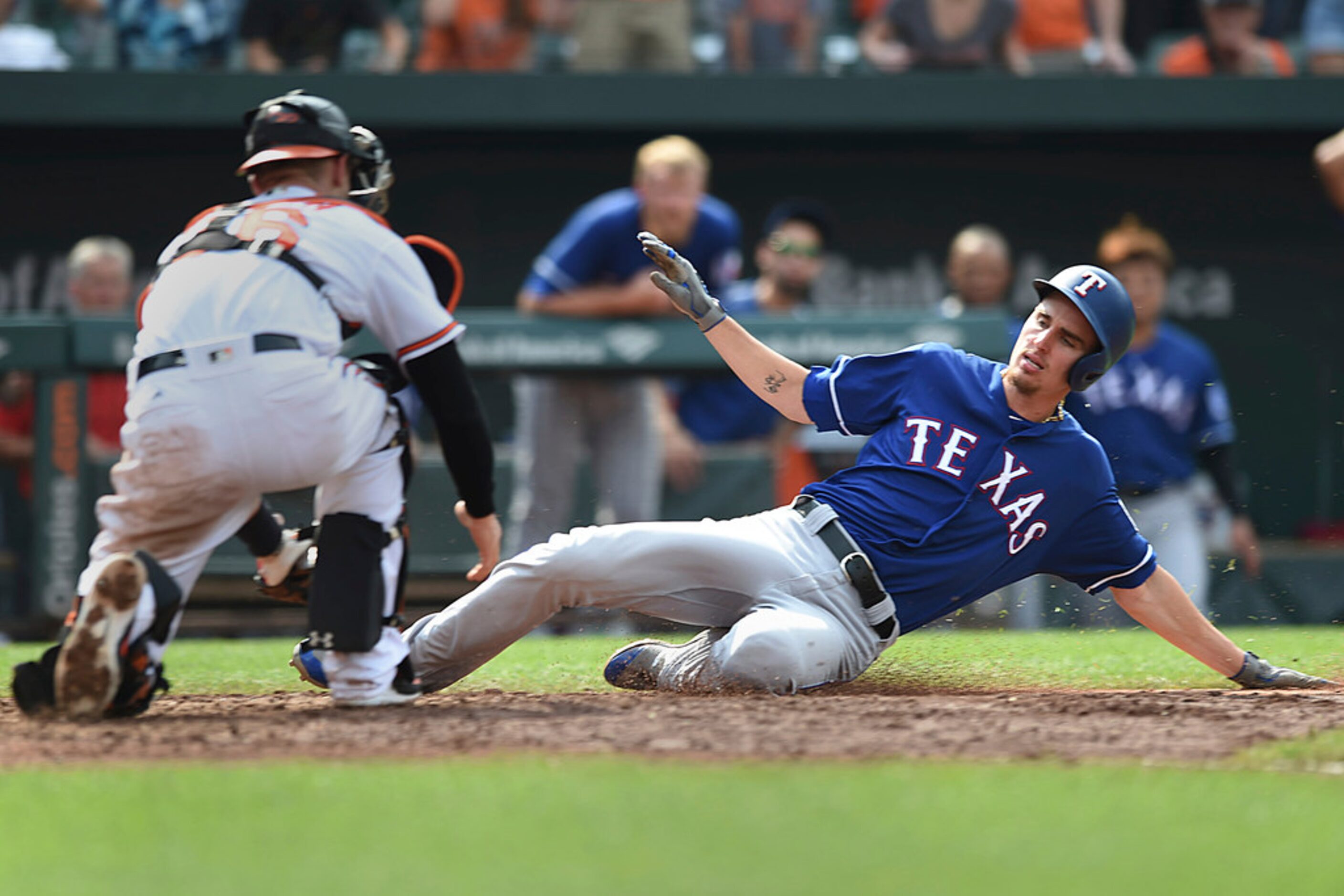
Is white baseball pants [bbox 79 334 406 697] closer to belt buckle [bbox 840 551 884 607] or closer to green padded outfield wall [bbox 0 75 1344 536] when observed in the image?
belt buckle [bbox 840 551 884 607]

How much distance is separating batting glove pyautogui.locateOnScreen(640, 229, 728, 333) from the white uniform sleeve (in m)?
0.62

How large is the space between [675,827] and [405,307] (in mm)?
1537

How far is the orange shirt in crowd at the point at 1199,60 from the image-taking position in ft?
29.2

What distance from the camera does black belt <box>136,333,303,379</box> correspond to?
322cm

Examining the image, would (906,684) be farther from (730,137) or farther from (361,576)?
(730,137)

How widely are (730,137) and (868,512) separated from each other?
19.3 feet

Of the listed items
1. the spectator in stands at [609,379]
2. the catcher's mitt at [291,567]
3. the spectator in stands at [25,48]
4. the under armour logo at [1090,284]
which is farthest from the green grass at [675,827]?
the spectator in stands at [25,48]

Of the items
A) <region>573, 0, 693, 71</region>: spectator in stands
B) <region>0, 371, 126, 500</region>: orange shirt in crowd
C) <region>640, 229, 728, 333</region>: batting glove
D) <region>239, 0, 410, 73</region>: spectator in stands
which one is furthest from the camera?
<region>573, 0, 693, 71</region>: spectator in stands

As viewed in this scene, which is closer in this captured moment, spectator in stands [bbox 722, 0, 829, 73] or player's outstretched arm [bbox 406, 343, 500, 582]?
player's outstretched arm [bbox 406, 343, 500, 582]

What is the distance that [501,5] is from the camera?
873 centimetres

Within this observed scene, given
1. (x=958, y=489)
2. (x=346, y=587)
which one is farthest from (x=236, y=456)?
(x=958, y=489)

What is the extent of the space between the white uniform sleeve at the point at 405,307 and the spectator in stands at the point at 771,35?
18.9 ft

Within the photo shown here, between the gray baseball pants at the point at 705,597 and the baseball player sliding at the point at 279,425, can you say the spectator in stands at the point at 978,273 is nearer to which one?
the gray baseball pants at the point at 705,597

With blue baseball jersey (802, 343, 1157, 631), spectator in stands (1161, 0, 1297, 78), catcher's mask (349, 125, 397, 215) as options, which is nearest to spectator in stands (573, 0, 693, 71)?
spectator in stands (1161, 0, 1297, 78)
